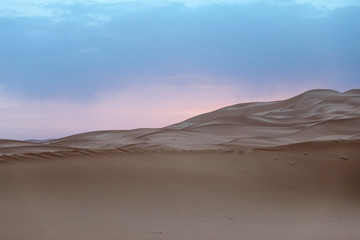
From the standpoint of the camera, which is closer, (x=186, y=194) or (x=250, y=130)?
(x=186, y=194)

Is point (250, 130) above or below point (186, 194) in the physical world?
above

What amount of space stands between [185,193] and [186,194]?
0.04 metres

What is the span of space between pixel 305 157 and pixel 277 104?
15002 millimetres

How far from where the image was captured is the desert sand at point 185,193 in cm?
583

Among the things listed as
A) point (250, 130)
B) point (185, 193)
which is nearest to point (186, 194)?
point (185, 193)

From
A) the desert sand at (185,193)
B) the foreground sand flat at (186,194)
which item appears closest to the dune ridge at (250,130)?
the desert sand at (185,193)

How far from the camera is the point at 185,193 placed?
7.94 meters

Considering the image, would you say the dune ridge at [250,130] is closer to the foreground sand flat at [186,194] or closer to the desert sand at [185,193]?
the desert sand at [185,193]

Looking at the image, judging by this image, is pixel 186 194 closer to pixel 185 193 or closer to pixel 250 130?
pixel 185 193

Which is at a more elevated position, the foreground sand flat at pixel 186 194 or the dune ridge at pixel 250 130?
the dune ridge at pixel 250 130

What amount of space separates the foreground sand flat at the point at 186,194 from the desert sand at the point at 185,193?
0.02 metres

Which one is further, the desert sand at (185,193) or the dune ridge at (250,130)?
the dune ridge at (250,130)

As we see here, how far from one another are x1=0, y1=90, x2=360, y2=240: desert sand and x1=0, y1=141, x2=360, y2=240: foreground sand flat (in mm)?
17

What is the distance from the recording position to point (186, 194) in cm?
790
